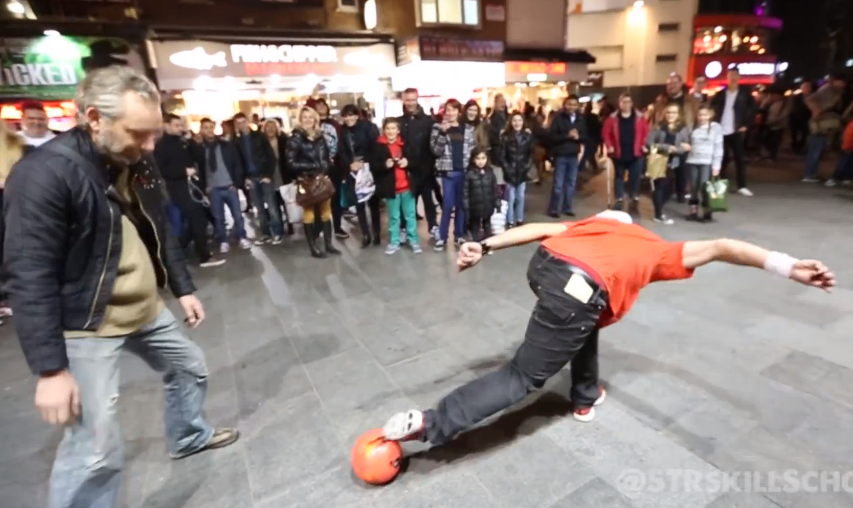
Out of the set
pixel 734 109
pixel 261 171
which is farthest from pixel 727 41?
pixel 261 171

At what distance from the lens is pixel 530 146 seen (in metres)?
7.03

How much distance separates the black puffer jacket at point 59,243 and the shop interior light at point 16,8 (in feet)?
35.3

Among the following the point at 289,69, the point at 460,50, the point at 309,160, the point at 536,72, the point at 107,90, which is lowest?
the point at 309,160

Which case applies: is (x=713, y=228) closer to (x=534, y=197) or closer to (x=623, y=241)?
(x=534, y=197)

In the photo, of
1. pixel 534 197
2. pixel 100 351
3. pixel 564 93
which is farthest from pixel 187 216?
pixel 564 93

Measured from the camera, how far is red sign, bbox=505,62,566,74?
1641 centimetres

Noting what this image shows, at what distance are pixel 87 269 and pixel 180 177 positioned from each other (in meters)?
5.16

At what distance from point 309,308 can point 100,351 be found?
9.72 ft

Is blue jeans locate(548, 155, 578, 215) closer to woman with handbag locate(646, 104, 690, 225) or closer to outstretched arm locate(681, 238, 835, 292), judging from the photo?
woman with handbag locate(646, 104, 690, 225)

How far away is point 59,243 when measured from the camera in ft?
5.54

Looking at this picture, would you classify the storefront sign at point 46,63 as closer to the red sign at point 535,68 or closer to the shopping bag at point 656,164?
the shopping bag at point 656,164

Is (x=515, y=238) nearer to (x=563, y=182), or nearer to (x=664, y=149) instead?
(x=563, y=182)

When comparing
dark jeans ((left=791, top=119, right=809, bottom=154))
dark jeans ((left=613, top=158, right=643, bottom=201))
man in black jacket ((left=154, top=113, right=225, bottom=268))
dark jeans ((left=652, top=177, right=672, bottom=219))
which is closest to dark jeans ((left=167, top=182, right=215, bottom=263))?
man in black jacket ((left=154, top=113, right=225, bottom=268))

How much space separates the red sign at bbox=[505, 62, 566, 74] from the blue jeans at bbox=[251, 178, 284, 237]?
11.8 metres
